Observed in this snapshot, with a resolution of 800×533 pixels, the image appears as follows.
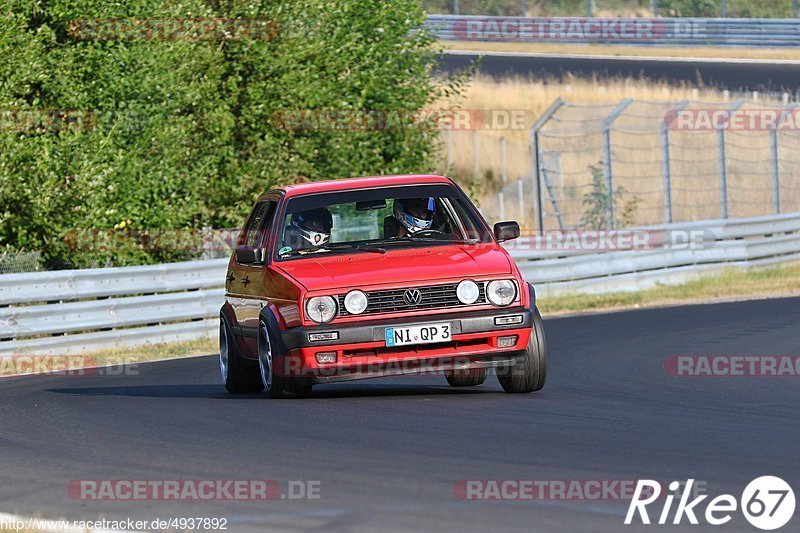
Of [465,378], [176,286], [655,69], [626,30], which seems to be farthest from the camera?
[626,30]

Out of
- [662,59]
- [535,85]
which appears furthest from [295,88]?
[662,59]

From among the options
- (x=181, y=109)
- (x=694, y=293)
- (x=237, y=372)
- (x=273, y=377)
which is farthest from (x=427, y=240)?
(x=694, y=293)

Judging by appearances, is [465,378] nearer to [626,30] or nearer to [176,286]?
[176,286]

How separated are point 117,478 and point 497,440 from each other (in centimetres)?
209

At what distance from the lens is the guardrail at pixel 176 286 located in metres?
17.5

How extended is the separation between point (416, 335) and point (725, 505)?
4073 mm

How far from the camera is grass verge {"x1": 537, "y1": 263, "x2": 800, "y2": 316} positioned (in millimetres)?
22312

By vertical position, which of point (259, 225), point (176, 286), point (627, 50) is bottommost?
point (176, 286)

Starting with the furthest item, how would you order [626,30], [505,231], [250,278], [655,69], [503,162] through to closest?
[626,30] → [655,69] → [503,162] → [250,278] → [505,231]

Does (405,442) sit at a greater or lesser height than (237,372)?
greater

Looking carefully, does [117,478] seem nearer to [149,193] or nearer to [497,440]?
[497,440]

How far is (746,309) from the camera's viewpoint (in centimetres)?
1953

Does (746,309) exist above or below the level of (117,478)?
below

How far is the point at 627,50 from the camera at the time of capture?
52125mm
